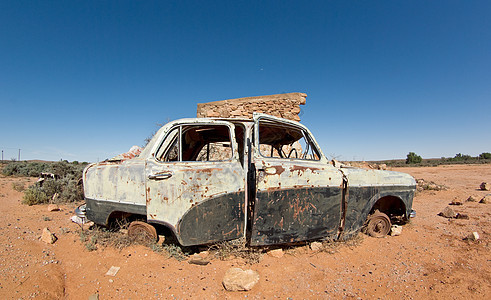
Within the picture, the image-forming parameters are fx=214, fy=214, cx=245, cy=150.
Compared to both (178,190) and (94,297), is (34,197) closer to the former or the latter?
(94,297)

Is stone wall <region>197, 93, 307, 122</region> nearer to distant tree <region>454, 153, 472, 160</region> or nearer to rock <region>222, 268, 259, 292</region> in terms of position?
rock <region>222, 268, 259, 292</region>

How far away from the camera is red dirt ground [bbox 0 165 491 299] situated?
220cm

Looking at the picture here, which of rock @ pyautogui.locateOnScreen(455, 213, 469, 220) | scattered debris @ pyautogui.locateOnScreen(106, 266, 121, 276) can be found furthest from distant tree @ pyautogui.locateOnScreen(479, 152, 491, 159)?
scattered debris @ pyautogui.locateOnScreen(106, 266, 121, 276)

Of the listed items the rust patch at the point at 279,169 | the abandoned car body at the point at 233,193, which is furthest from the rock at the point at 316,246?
the rust patch at the point at 279,169

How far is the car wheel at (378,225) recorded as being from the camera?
11.8ft

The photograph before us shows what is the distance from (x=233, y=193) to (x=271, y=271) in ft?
3.41

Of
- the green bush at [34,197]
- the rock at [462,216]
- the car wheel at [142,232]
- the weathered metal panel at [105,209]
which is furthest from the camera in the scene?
the green bush at [34,197]

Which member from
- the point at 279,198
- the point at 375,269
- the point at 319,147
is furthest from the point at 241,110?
the point at 375,269

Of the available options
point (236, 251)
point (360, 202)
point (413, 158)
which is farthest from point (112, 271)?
point (413, 158)

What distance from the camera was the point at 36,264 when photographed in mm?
2580

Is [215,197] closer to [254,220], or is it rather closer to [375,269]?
[254,220]

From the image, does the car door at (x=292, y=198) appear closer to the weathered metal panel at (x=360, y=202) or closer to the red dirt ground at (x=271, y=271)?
the weathered metal panel at (x=360, y=202)

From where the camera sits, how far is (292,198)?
9.20 feet

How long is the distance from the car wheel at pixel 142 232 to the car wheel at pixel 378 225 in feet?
11.2
